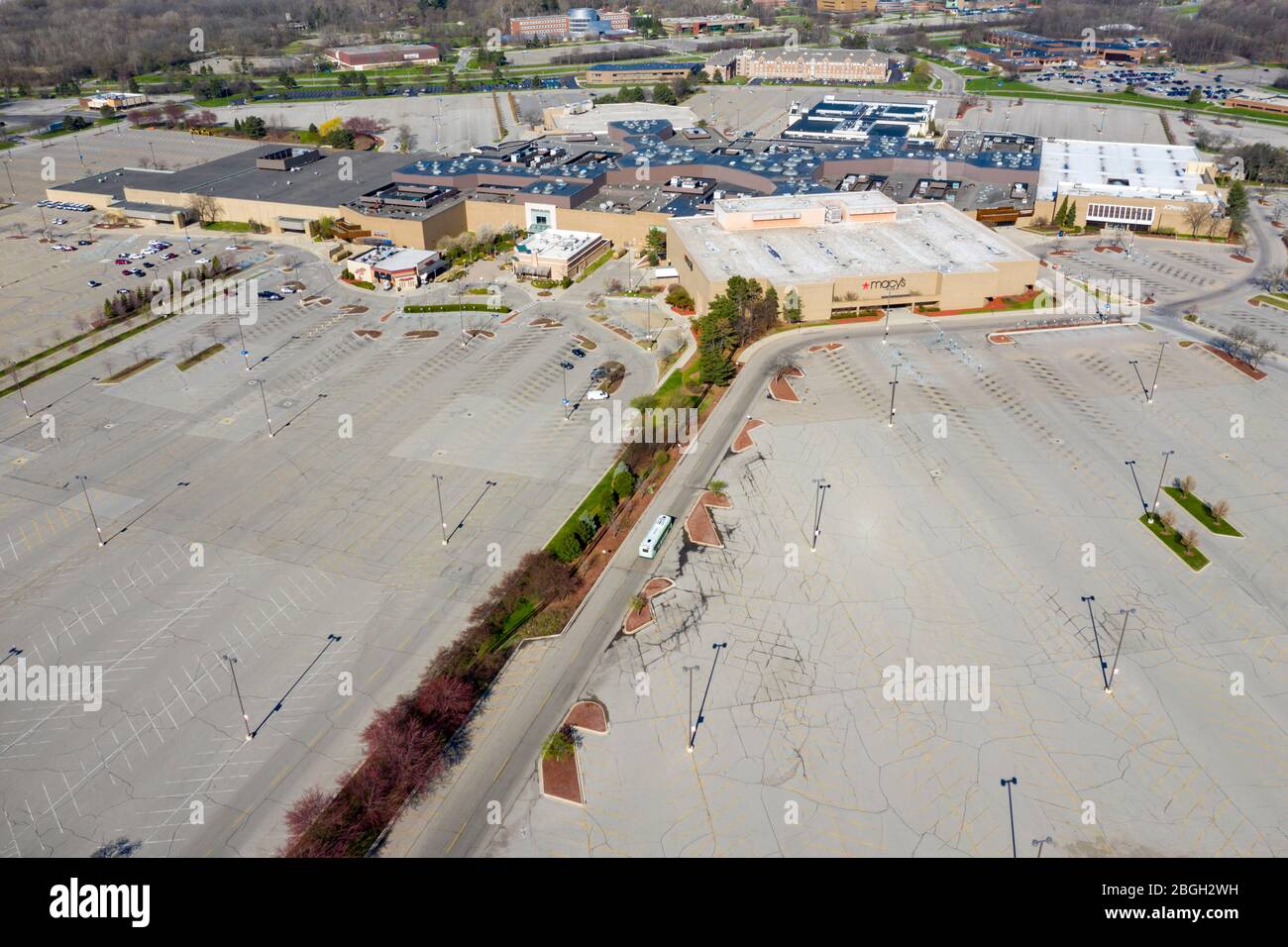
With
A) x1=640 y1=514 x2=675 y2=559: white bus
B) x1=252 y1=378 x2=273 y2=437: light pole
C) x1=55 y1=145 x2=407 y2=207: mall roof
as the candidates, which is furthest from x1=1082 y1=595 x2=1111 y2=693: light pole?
x1=55 y1=145 x2=407 y2=207: mall roof

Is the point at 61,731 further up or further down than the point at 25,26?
further down

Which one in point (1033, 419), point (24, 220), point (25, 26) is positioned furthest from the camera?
point (25, 26)

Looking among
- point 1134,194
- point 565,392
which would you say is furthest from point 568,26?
point 565,392

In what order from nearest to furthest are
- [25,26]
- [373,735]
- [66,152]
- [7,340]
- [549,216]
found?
1. [373,735]
2. [7,340]
3. [549,216]
4. [66,152]
5. [25,26]

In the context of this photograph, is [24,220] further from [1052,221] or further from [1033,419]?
[1052,221]

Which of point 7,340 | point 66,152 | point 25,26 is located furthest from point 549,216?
point 25,26

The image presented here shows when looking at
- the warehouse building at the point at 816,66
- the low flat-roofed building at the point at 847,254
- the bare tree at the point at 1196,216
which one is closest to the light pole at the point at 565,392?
the low flat-roofed building at the point at 847,254

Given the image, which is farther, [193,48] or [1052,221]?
[193,48]
